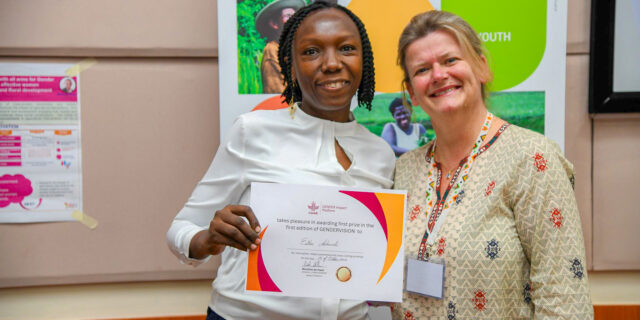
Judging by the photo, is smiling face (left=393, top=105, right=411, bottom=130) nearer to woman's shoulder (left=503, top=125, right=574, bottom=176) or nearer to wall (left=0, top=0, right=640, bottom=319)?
woman's shoulder (left=503, top=125, right=574, bottom=176)

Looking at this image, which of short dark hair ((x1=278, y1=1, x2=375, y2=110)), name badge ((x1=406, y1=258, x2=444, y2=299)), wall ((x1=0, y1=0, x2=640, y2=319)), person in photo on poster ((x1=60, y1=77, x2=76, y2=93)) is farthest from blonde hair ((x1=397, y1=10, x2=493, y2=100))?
person in photo on poster ((x1=60, y1=77, x2=76, y2=93))

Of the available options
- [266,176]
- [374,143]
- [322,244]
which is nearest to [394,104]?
[374,143]

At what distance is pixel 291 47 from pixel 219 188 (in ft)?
1.79

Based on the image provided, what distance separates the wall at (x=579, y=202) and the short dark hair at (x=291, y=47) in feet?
2.28

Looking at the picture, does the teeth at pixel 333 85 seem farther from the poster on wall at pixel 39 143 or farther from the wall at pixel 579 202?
the poster on wall at pixel 39 143

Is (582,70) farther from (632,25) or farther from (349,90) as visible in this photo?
(349,90)

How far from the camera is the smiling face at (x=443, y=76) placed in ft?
4.38

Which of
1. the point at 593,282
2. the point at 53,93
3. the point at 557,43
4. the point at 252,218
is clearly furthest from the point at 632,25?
the point at 53,93

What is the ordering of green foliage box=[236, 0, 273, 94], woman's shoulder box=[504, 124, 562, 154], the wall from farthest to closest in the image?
the wall → green foliage box=[236, 0, 273, 94] → woman's shoulder box=[504, 124, 562, 154]

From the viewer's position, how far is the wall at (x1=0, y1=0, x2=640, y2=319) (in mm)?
2078

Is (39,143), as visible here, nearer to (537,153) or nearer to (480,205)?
(480,205)

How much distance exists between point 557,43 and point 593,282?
1.30 m

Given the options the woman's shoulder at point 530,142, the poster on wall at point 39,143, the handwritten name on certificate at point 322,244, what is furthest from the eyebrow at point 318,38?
the poster on wall at point 39,143

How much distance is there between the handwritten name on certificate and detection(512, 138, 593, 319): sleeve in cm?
40
